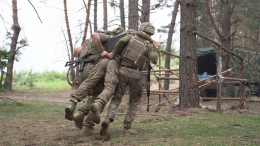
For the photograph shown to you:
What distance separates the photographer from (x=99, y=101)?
393 cm

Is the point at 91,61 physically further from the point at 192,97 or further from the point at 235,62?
the point at 235,62

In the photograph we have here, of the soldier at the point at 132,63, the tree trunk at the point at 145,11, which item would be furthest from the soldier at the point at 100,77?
the tree trunk at the point at 145,11

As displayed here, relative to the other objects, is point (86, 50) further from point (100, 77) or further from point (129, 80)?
point (129, 80)

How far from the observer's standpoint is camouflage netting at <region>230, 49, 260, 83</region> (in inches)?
603

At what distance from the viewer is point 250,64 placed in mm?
15906

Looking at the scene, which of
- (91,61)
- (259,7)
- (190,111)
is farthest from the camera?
(259,7)

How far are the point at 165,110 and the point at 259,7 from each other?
21223mm

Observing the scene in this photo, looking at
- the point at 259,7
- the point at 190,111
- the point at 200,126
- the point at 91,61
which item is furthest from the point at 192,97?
the point at 259,7

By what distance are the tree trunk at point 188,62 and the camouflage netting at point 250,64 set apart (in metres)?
8.48

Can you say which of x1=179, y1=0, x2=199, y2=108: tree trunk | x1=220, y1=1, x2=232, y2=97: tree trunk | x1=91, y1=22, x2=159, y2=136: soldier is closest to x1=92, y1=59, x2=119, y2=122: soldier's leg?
x1=91, y1=22, x2=159, y2=136: soldier

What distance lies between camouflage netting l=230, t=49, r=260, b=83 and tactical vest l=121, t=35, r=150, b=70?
1205cm

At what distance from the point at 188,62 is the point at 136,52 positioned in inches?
143

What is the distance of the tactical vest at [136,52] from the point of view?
4.38 m

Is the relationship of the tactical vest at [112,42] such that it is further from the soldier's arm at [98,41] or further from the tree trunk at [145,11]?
the tree trunk at [145,11]
